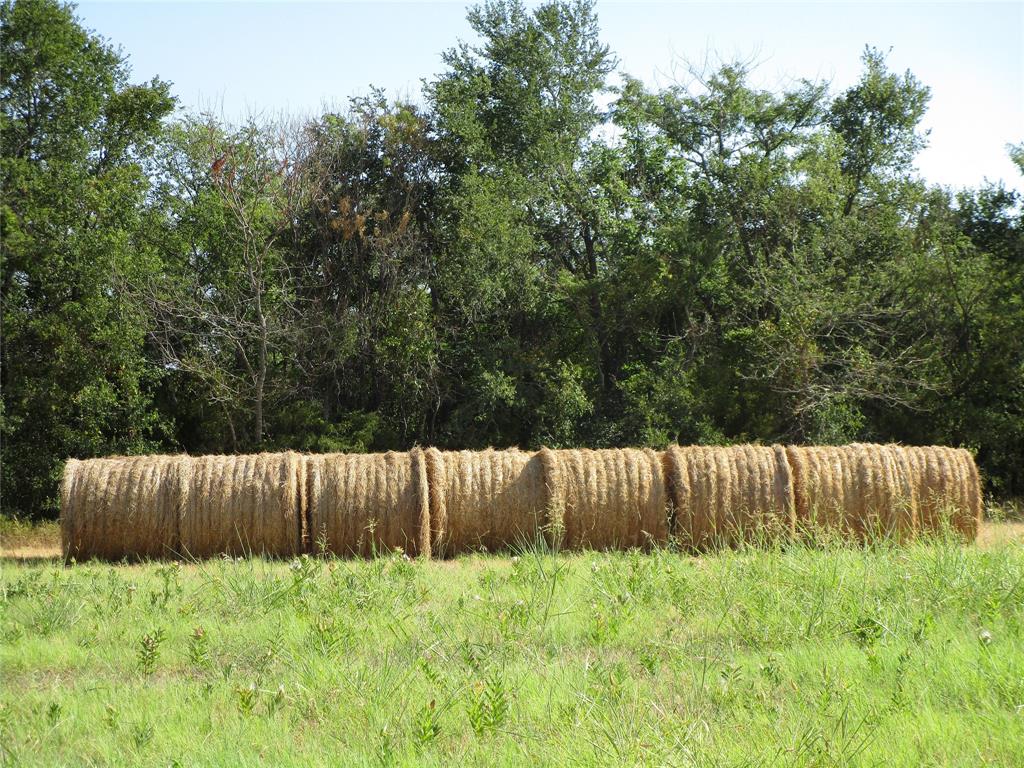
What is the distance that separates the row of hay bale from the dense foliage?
22.9ft

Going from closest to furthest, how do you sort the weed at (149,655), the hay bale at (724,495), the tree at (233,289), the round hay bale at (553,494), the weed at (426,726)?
the weed at (426,726)
the weed at (149,655)
the round hay bale at (553,494)
the hay bale at (724,495)
the tree at (233,289)

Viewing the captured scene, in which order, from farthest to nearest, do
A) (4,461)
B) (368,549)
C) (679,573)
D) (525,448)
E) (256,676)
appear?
(525,448)
(4,461)
(368,549)
(679,573)
(256,676)

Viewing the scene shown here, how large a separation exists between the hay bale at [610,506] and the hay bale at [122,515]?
4289 mm

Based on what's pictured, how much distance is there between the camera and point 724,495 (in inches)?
450

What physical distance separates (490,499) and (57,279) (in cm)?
1037

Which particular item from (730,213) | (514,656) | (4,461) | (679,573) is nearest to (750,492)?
(679,573)

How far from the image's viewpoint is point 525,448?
2075 centimetres

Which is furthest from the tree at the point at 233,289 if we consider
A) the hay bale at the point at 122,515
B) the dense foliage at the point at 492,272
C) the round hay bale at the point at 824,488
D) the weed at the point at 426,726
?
the weed at the point at 426,726

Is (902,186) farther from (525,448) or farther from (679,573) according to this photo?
(679,573)

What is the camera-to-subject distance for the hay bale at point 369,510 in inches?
438

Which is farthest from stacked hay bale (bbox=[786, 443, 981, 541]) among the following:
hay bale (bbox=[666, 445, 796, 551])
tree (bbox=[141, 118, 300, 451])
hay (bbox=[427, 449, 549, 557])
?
tree (bbox=[141, 118, 300, 451])

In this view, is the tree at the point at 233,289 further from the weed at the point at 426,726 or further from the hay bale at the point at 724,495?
the weed at the point at 426,726

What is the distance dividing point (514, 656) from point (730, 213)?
17565 mm

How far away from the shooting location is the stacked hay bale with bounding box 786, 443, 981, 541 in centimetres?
1142
